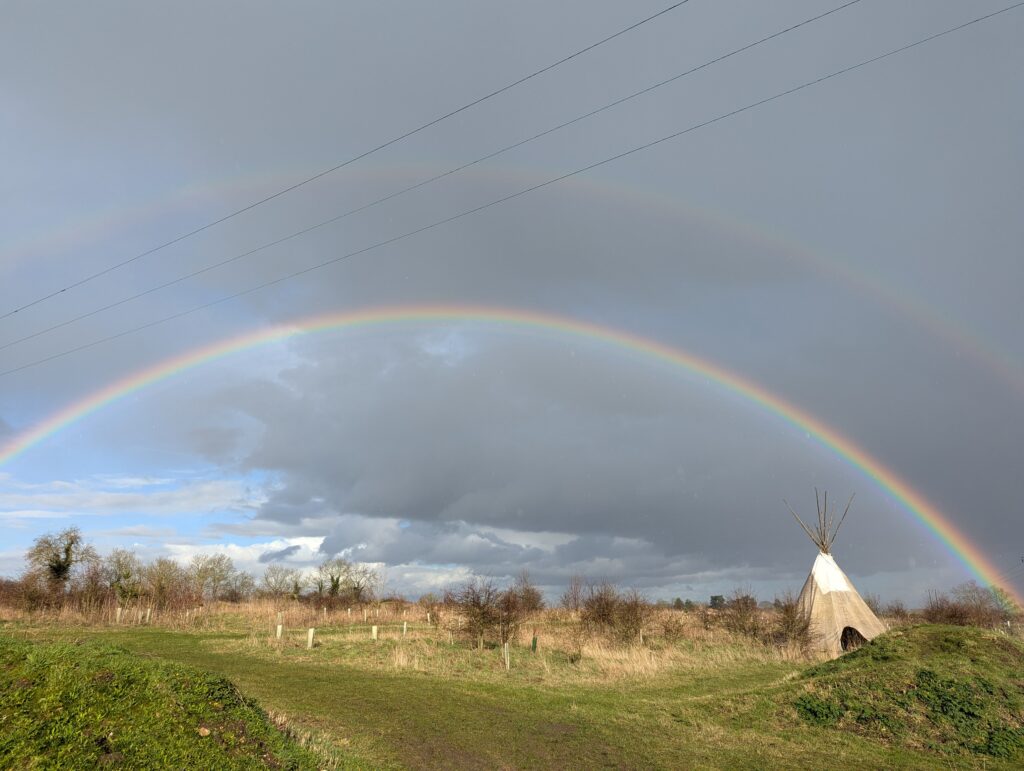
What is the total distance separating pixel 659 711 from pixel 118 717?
1459 cm

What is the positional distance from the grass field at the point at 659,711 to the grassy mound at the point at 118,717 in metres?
1.91

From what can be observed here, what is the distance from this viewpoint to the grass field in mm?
12438

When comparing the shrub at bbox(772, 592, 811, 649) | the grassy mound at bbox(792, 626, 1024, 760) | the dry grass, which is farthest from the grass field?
the shrub at bbox(772, 592, 811, 649)

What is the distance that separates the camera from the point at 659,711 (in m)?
17.2

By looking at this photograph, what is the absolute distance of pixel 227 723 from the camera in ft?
26.6

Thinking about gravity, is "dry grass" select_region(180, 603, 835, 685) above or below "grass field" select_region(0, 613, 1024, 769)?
below

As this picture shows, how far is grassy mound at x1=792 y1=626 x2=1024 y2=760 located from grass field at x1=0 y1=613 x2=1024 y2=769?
1.6 inches

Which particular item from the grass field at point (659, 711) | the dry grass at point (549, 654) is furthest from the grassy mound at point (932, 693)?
the dry grass at point (549, 654)

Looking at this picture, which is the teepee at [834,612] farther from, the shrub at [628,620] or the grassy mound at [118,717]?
the grassy mound at [118,717]

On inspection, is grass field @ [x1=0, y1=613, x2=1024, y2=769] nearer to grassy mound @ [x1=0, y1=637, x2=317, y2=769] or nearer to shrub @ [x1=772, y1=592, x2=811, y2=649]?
grassy mound @ [x1=0, y1=637, x2=317, y2=769]

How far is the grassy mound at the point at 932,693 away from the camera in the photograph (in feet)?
45.3

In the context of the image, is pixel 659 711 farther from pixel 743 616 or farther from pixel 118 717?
pixel 743 616

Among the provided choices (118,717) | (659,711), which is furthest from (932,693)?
(118,717)

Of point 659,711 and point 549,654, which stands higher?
point 659,711
